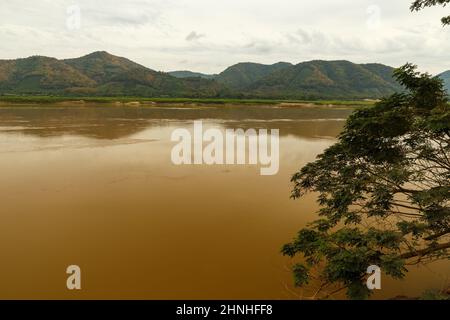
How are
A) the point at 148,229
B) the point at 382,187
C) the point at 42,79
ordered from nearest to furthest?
1. the point at 382,187
2. the point at 148,229
3. the point at 42,79

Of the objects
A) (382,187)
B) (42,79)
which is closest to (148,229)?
(382,187)

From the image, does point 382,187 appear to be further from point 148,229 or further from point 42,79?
point 42,79

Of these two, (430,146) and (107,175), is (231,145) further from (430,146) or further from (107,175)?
(430,146)

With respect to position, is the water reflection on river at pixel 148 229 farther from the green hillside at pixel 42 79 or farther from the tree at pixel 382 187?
the green hillside at pixel 42 79

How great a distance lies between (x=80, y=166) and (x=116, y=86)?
149951 millimetres

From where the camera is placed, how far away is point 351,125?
8375 millimetres

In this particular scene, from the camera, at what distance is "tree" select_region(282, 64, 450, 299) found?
5.97 meters

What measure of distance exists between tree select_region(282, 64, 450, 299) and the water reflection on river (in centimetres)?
171

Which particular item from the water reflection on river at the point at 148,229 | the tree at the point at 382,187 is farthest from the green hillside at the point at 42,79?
the tree at the point at 382,187

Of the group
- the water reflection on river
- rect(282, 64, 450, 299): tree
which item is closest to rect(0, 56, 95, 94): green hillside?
the water reflection on river

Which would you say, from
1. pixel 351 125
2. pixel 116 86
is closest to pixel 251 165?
pixel 351 125

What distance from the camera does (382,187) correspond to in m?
7.51

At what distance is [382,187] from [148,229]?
8.60 m

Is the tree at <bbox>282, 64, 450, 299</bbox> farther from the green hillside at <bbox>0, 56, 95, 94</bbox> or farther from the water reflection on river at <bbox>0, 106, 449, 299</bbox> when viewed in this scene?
the green hillside at <bbox>0, 56, 95, 94</bbox>
